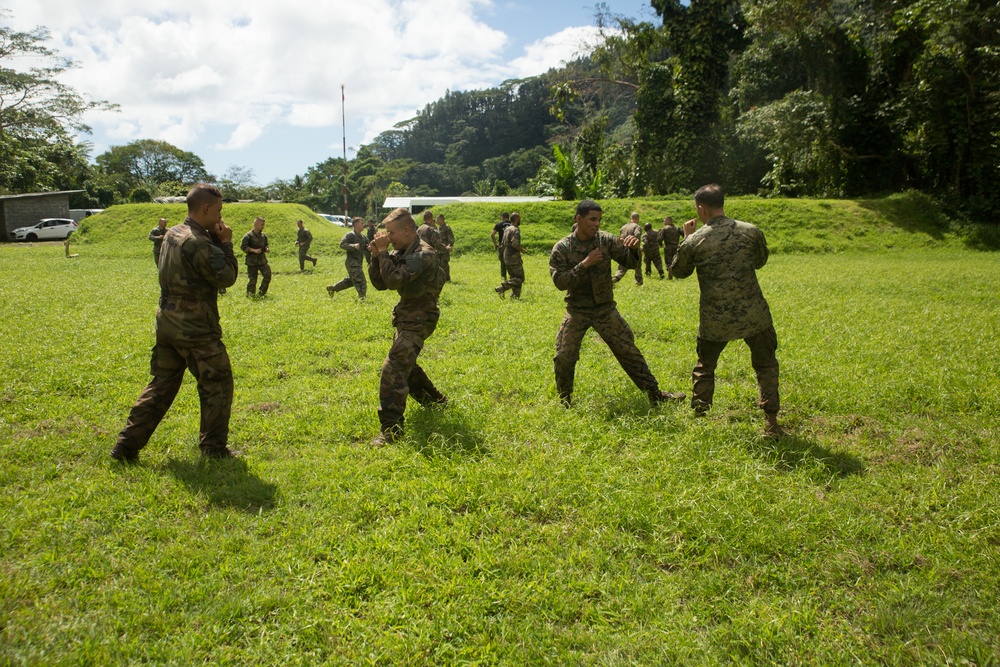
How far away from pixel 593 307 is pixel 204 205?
12.0 ft

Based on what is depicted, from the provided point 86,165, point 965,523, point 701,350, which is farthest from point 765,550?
point 86,165

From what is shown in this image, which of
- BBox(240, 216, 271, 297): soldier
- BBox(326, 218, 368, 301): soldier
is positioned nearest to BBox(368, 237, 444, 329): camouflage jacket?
BBox(326, 218, 368, 301): soldier

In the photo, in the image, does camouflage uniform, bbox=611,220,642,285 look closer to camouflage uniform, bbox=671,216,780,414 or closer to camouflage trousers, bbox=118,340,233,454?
camouflage uniform, bbox=671,216,780,414

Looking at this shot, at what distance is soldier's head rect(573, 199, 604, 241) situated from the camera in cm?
602

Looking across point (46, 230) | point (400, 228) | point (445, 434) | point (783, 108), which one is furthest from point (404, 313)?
point (46, 230)

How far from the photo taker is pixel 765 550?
378cm

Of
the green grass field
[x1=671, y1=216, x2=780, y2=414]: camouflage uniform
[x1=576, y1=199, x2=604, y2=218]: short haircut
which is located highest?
[x1=576, y1=199, x2=604, y2=218]: short haircut

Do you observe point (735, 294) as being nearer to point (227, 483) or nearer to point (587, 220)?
point (587, 220)

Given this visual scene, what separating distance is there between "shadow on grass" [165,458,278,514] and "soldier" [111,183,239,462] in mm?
208

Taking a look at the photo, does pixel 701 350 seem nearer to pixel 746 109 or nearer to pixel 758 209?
pixel 758 209

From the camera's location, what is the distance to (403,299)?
19.0 feet

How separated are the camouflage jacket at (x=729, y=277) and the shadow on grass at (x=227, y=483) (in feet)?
13.0

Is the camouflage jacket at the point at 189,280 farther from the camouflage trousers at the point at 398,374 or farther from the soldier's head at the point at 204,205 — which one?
the camouflage trousers at the point at 398,374

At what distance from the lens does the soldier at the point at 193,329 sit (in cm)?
481
